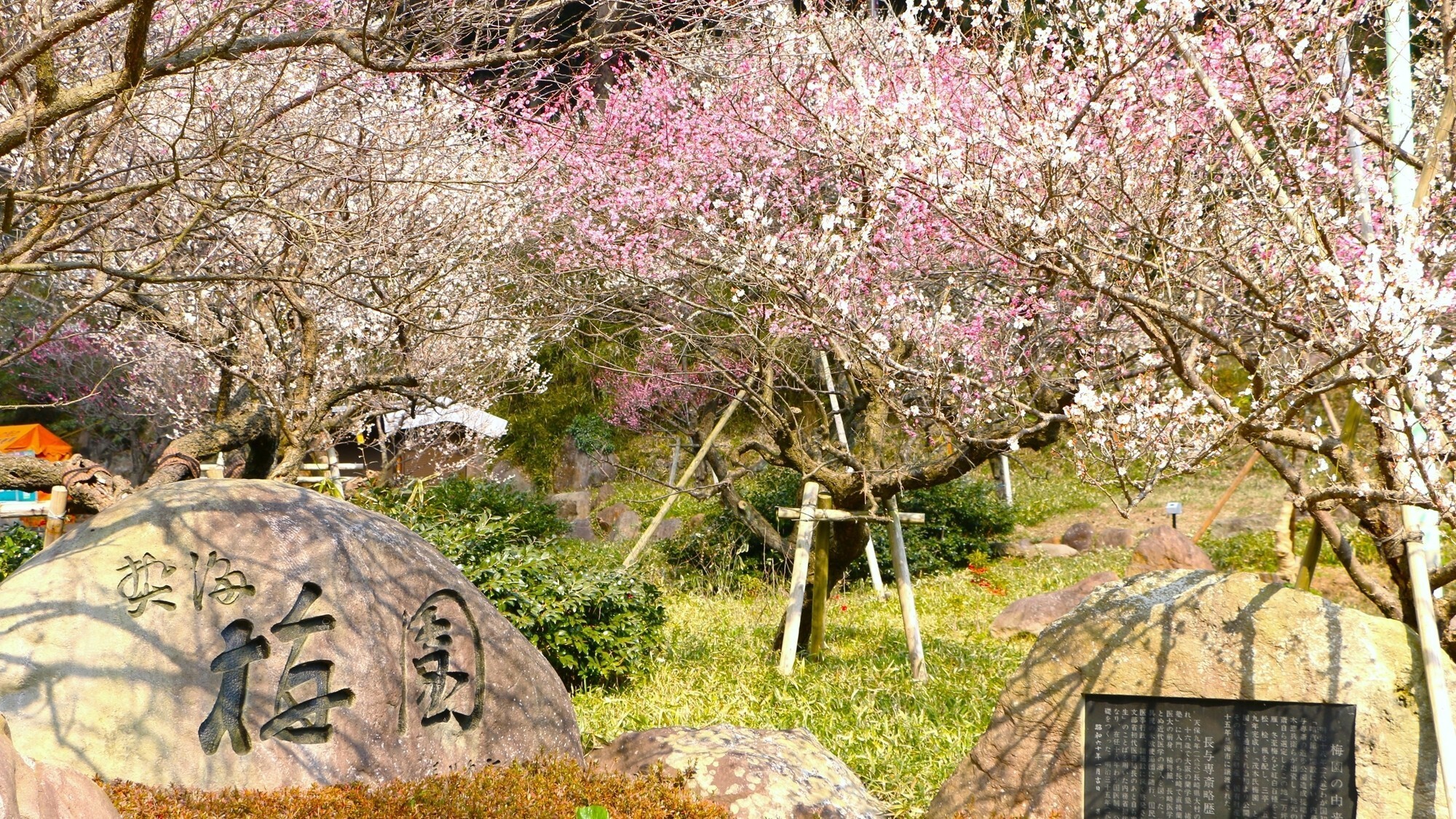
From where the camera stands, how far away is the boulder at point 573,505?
18.1 metres

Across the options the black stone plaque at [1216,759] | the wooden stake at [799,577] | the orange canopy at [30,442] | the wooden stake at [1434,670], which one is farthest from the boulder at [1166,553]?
the orange canopy at [30,442]

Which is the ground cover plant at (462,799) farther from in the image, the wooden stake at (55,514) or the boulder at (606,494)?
the boulder at (606,494)

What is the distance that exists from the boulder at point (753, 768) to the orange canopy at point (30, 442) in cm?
1184

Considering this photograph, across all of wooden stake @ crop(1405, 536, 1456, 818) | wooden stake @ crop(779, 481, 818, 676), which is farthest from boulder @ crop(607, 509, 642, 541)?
wooden stake @ crop(1405, 536, 1456, 818)

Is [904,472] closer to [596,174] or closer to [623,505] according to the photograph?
[596,174]

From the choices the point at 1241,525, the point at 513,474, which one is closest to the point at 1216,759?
the point at 1241,525

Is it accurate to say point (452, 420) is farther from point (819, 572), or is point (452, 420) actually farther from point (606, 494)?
point (819, 572)

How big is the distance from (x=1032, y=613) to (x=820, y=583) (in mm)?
2415

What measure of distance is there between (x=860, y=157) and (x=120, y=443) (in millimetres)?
19277

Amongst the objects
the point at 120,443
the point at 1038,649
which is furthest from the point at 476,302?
the point at 120,443

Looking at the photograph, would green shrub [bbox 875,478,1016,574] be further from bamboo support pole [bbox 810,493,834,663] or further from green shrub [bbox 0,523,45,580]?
green shrub [bbox 0,523,45,580]

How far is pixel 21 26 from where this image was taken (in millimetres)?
5336

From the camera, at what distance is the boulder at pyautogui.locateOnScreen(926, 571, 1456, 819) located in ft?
14.2

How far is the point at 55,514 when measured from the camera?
5.87 m
